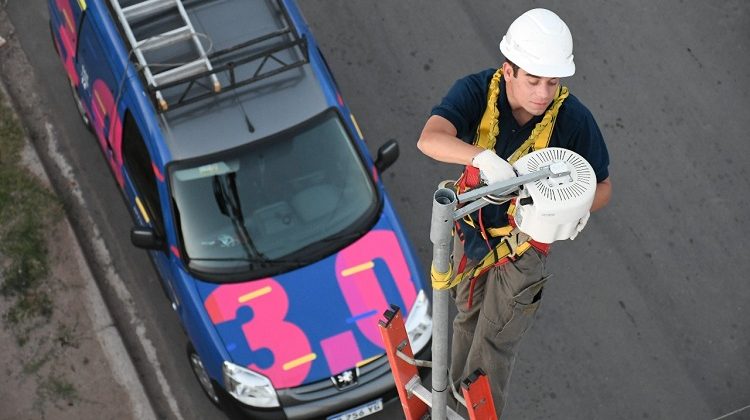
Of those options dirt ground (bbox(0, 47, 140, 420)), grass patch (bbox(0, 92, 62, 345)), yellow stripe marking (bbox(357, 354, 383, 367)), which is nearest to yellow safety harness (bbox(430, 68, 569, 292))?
yellow stripe marking (bbox(357, 354, 383, 367))

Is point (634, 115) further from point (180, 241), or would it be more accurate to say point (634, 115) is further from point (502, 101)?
point (502, 101)

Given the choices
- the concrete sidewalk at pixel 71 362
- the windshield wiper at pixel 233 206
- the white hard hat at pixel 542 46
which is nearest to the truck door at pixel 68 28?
the concrete sidewalk at pixel 71 362

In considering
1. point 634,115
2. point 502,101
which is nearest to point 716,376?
point 634,115

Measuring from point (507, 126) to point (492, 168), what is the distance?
3.17 feet

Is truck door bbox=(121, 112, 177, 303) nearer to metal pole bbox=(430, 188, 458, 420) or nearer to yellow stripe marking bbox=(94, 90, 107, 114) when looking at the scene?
yellow stripe marking bbox=(94, 90, 107, 114)

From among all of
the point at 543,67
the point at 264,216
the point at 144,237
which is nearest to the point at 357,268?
the point at 264,216

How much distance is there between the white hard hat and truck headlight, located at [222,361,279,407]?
4130 mm

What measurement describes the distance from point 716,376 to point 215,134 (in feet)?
16.0

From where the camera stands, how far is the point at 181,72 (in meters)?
8.03

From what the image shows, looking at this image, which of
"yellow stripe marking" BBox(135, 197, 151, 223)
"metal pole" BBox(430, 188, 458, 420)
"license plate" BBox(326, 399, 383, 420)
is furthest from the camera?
"yellow stripe marking" BBox(135, 197, 151, 223)

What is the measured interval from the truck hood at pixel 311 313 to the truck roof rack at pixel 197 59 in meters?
1.49

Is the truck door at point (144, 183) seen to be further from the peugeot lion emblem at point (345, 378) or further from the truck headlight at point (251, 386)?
the peugeot lion emblem at point (345, 378)

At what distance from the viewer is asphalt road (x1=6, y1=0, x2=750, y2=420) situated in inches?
363

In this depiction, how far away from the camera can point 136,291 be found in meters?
9.59
